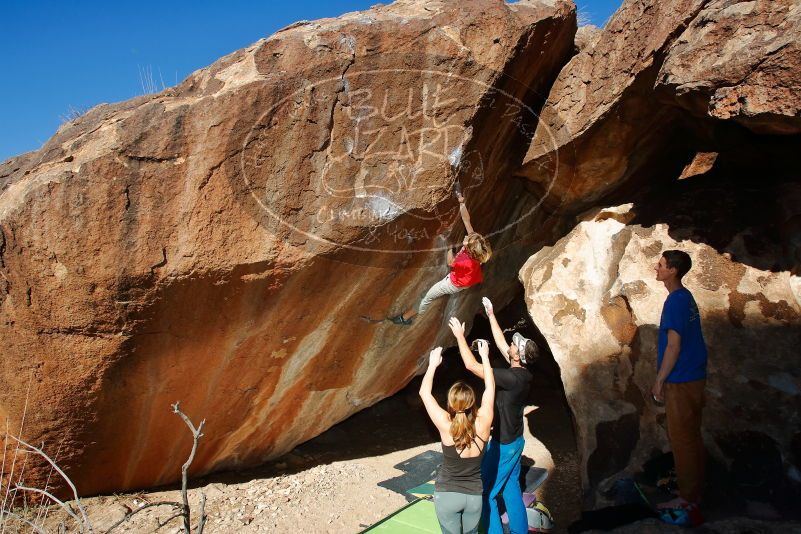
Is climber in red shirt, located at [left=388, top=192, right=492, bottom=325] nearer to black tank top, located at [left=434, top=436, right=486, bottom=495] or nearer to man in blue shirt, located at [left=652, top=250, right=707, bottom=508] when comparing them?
man in blue shirt, located at [left=652, top=250, right=707, bottom=508]

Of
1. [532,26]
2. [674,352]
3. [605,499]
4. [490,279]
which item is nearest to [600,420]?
[605,499]

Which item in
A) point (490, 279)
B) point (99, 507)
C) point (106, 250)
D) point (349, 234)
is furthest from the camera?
point (490, 279)

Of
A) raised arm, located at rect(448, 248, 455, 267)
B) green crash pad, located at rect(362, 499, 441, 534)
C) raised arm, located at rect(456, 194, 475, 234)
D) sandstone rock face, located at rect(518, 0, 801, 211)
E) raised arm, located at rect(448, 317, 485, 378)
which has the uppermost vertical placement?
sandstone rock face, located at rect(518, 0, 801, 211)

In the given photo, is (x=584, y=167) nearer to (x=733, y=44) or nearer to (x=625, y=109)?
(x=625, y=109)

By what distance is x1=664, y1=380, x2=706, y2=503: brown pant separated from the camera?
8.98ft

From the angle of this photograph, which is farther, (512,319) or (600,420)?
(512,319)

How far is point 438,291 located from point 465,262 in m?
0.32

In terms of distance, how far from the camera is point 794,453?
2799mm

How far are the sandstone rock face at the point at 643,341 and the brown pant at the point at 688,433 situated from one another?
33 cm

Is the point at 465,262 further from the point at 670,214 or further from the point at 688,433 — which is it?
the point at 688,433

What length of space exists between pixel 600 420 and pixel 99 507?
3.01 m

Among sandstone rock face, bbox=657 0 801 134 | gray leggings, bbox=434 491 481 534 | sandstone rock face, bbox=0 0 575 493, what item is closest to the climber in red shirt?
sandstone rock face, bbox=0 0 575 493

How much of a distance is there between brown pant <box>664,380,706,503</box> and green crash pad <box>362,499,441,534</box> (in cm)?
129

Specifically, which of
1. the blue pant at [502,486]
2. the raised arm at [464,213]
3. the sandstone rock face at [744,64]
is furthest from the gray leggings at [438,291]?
the sandstone rock face at [744,64]
